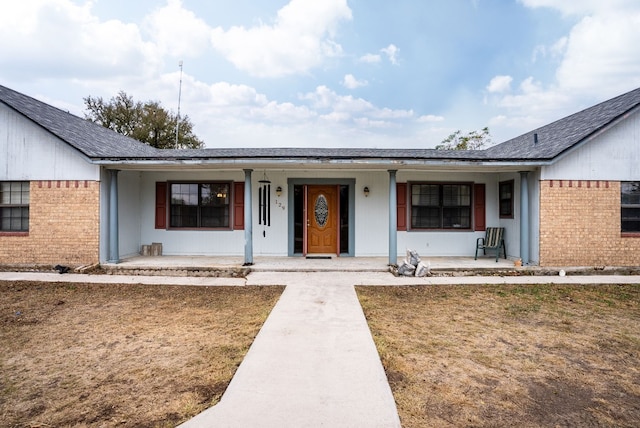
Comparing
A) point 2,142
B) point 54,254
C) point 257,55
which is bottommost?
point 54,254

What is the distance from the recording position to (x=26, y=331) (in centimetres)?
422

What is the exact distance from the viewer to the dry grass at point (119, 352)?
2.50 meters

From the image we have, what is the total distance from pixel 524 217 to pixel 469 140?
22.5 m

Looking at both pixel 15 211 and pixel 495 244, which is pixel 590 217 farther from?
pixel 15 211

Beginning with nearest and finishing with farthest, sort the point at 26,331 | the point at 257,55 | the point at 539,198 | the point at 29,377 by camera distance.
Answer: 1. the point at 29,377
2. the point at 26,331
3. the point at 539,198
4. the point at 257,55

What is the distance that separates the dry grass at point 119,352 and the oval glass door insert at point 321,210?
13.1 ft

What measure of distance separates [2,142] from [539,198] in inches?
524

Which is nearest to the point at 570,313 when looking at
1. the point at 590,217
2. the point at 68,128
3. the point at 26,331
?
the point at 590,217

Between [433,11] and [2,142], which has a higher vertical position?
[433,11]

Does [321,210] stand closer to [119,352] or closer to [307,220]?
[307,220]

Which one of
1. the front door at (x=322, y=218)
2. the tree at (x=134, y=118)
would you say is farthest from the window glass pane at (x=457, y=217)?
the tree at (x=134, y=118)

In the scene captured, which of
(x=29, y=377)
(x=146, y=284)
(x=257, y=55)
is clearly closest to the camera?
(x=29, y=377)

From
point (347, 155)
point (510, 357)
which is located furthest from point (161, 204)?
point (510, 357)

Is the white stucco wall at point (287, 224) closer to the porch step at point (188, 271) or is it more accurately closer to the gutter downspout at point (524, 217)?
the gutter downspout at point (524, 217)
